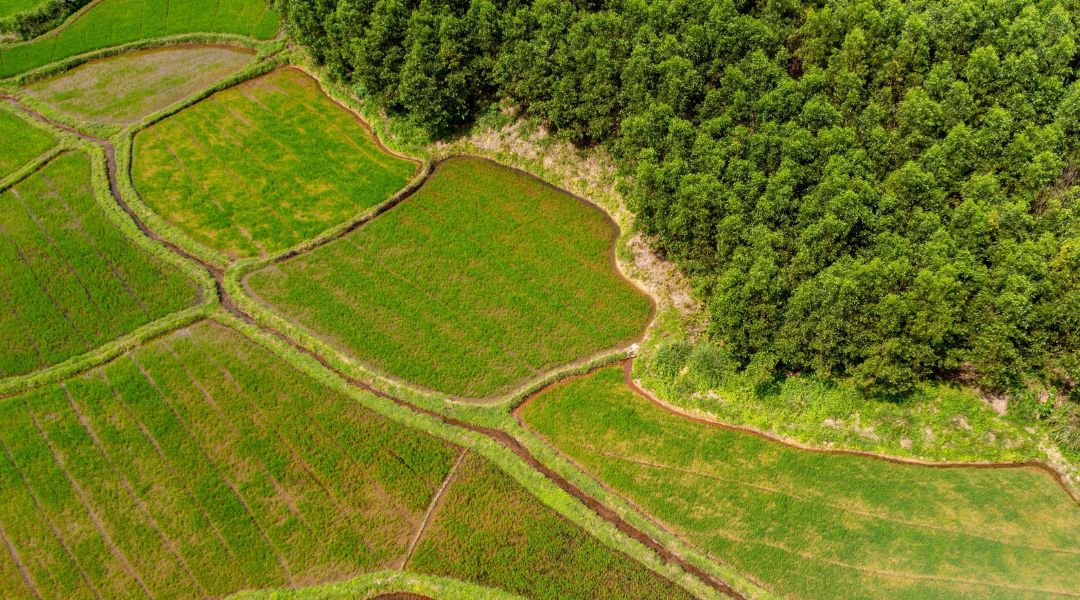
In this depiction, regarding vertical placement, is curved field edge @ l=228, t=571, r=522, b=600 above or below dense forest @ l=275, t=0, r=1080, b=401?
below

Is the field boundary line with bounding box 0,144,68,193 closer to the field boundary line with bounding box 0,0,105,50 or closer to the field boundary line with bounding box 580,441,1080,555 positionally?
the field boundary line with bounding box 0,0,105,50

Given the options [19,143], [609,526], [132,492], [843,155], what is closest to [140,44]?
[19,143]

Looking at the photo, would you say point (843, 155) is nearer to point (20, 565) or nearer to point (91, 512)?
point (91, 512)

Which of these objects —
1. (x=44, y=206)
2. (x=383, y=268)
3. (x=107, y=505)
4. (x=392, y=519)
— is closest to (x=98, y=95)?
(x=44, y=206)

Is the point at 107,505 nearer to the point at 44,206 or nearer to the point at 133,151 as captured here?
the point at 44,206

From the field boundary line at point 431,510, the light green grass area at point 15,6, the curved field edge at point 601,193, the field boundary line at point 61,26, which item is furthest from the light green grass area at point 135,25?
the field boundary line at point 431,510

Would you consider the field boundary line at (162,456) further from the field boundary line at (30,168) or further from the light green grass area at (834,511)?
the field boundary line at (30,168)

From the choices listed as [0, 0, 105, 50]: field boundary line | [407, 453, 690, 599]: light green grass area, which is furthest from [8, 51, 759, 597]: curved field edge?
[0, 0, 105, 50]: field boundary line
